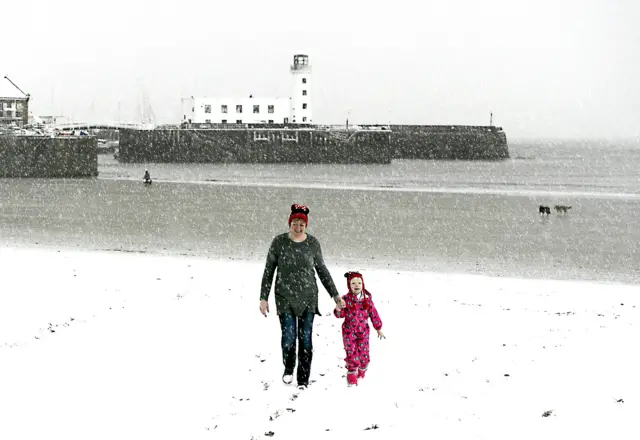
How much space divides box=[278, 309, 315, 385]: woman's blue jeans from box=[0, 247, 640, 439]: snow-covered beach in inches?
7.0

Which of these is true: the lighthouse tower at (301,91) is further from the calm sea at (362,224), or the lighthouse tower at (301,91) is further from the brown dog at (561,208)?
the brown dog at (561,208)

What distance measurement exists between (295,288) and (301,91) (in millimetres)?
87241

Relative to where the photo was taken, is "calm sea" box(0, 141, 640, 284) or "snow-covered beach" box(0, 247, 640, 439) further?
"calm sea" box(0, 141, 640, 284)

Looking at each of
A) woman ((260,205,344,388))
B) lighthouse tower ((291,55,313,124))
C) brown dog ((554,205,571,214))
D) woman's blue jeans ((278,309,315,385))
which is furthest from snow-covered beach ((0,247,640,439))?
lighthouse tower ((291,55,313,124))

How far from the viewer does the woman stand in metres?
7.05

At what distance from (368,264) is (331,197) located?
26.0m

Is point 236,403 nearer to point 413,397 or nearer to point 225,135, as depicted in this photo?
point 413,397

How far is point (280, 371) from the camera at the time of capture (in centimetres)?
764

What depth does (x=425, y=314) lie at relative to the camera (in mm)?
10219

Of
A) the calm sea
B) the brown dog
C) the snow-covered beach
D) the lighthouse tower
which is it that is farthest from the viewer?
the lighthouse tower

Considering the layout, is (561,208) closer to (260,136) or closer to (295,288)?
(295,288)

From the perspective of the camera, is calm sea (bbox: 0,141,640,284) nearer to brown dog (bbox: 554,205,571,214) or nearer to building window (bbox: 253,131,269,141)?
brown dog (bbox: 554,205,571,214)

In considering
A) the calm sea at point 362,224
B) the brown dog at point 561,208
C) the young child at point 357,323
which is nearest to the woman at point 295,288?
the young child at point 357,323

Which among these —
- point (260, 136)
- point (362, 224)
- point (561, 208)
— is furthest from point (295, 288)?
point (260, 136)
